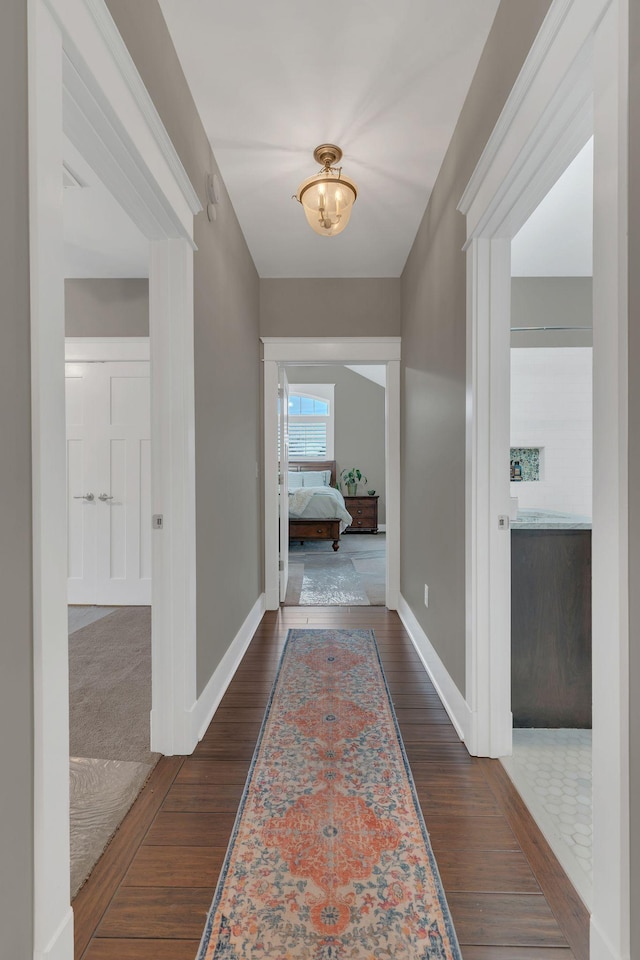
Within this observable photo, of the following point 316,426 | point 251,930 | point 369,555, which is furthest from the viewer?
point 316,426

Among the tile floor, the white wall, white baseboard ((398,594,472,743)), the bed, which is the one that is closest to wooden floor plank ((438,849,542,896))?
the tile floor

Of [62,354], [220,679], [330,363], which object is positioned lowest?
[220,679]

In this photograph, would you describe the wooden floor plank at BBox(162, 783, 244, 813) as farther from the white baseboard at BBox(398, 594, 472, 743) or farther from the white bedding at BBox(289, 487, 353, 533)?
the white bedding at BBox(289, 487, 353, 533)

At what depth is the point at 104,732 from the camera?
2033 millimetres

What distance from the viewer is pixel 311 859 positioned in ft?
4.44

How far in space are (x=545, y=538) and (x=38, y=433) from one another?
189 centimetres

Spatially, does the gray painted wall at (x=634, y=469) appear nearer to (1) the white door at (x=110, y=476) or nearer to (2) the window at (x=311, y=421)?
(1) the white door at (x=110, y=476)

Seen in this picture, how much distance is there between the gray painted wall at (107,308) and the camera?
3.80m

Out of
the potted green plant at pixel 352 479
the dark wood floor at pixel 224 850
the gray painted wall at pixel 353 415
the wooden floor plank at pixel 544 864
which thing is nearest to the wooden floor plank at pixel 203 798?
the dark wood floor at pixel 224 850

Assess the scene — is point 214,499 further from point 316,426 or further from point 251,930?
point 316,426

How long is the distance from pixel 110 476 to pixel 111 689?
188 cm

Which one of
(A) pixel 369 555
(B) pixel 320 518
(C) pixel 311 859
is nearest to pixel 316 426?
(B) pixel 320 518

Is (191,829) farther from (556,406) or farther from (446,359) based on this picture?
(556,406)

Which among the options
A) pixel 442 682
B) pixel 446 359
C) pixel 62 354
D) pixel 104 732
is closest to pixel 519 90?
pixel 446 359
